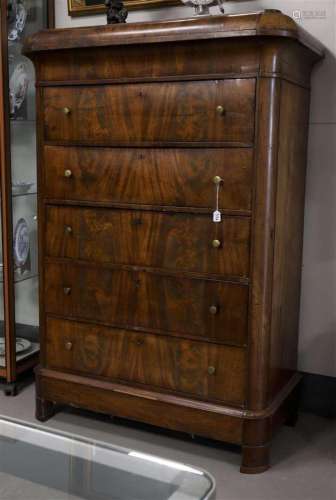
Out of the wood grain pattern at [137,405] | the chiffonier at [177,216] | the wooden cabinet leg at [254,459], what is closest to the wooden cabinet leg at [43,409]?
the wood grain pattern at [137,405]

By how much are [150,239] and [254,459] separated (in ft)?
3.30

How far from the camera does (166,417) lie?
9.21 ft

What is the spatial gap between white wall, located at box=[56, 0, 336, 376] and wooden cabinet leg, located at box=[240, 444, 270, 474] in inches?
25.9

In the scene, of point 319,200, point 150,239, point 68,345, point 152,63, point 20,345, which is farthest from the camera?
point 20,345

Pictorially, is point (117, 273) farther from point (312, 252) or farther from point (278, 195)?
point (312, 252)

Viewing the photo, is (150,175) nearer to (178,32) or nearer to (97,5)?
(178,32)

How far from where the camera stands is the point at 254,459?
2.68 metres

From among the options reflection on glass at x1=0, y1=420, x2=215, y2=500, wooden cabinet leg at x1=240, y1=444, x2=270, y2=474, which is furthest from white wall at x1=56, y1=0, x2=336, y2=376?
reflection on glass at x1=0, y1=420, x2=215, y2=500

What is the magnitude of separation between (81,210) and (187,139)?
589 mm

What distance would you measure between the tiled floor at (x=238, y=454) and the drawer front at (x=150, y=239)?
82cm

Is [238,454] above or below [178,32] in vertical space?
below

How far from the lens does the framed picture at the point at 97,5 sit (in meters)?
3.25

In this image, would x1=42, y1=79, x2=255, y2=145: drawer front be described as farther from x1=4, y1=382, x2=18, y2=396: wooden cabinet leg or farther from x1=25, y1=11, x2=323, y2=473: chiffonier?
x1=4, y1=382, x2=18, y2=396: wooden cabinet leg

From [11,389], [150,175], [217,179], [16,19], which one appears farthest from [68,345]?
[16,19]
